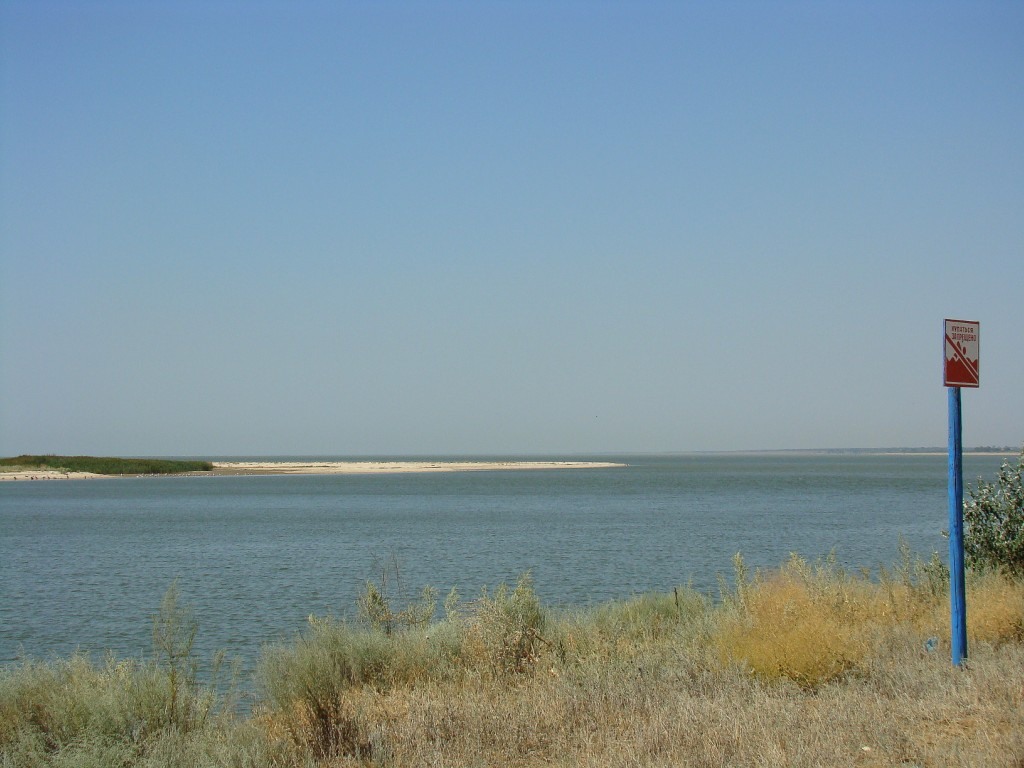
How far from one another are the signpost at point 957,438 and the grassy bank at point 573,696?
409 millimetres

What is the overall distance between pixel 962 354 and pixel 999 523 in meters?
5.96

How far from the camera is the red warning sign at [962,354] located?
28.1 feet

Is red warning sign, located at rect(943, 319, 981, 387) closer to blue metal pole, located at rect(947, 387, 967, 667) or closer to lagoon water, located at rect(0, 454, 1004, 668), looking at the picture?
blue metal pole, located at rect(947, 387, 967, 667)

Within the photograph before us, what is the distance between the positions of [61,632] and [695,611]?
39.3 feet

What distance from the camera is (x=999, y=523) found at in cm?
1346

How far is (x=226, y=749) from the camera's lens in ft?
21.1

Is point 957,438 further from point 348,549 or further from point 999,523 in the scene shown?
point 348,549

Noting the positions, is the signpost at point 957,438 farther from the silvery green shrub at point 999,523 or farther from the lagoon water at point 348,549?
the lagoon water at point 348,549

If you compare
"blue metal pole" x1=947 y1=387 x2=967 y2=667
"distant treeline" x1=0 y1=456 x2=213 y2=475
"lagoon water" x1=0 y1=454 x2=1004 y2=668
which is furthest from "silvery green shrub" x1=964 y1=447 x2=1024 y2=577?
"distant treeline" x1=0 y1=456 x2=213 y2=475

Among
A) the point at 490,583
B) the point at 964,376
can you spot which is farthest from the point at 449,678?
the point at 490,583

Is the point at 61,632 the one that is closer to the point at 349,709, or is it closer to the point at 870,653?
the point at 349,709

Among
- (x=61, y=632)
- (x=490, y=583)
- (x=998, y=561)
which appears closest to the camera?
(x=998, y=561)

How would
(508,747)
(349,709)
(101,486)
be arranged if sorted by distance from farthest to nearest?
(101,486)
(349,709)
(508,747)

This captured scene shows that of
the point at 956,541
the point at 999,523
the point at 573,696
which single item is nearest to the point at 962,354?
the point at 956,541
